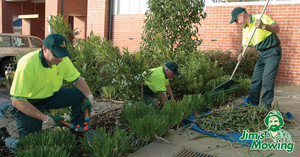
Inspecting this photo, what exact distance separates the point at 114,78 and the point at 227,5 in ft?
20.4

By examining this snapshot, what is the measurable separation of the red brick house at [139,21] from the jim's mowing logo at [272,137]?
4.78m

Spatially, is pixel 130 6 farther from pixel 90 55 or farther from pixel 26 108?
pixel 26 108

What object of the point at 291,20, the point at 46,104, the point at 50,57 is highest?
the point at 291,20

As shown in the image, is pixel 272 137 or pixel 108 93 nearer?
pixel 272 137

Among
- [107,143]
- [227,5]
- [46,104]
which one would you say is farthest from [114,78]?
[227,5]

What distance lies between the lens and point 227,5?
8.70 metres

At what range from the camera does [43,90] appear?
2969mm

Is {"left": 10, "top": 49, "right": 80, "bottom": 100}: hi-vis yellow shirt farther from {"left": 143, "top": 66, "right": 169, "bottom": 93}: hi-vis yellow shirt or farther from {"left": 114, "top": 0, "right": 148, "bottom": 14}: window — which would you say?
{"left": 114, "top": 0, "right": 148, "bottom": 14}: window

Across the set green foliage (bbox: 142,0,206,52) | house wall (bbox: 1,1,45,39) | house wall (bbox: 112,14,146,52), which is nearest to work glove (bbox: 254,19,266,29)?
green foliage (bbox: 142,0,206,52)

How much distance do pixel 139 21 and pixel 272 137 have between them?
9.08 metres

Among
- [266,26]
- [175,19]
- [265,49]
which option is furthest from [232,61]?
[266,26]

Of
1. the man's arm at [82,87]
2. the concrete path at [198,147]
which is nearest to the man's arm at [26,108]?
the man's arm at [82,87]

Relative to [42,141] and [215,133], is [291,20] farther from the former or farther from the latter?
[42,141]

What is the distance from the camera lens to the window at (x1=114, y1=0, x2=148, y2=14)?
1142 cm
